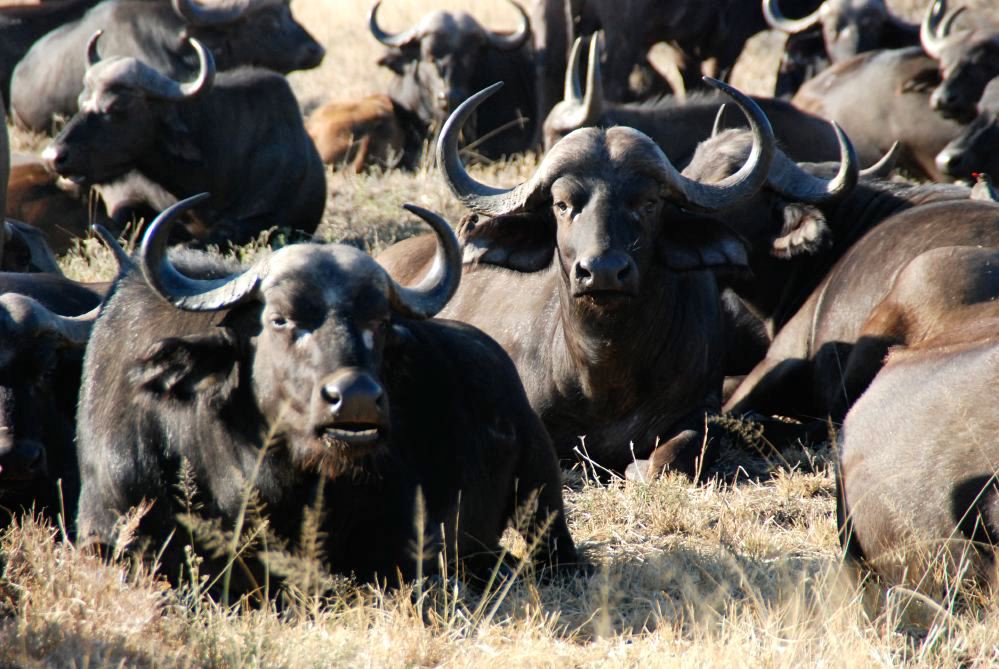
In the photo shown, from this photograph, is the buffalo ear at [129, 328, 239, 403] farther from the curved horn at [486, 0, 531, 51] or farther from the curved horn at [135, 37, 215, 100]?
the curved horn at [486, 0, 531, 51]

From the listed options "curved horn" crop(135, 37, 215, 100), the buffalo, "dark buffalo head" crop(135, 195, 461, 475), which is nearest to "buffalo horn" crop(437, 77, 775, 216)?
"dark buffalo head" crop(135, 195, 461, 475)

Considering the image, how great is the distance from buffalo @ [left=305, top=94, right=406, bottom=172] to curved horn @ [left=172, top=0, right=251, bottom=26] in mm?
1210

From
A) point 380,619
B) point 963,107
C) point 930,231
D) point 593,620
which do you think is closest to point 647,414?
point 930,231

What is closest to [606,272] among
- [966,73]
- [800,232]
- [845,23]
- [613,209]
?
[613,209]

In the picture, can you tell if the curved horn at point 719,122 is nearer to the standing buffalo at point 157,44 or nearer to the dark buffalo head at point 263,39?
A: the standing buffalo at point 157,44

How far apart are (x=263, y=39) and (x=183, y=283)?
9.92m

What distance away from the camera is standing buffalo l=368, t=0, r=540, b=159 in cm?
1422

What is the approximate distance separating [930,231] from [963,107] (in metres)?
4.40

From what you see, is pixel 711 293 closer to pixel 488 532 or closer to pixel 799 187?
pixel 799 187

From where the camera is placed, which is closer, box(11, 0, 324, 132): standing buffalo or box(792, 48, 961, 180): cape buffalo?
box(792, 48, 961, 180): cape buffalo

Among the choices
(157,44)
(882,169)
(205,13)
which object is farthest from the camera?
(205,13)

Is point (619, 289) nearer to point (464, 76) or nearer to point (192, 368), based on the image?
point (192, 368)

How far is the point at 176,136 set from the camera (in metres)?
10.7

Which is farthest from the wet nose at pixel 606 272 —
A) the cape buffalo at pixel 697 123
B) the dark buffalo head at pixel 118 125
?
the dark buffalo head at pixel 118 125
